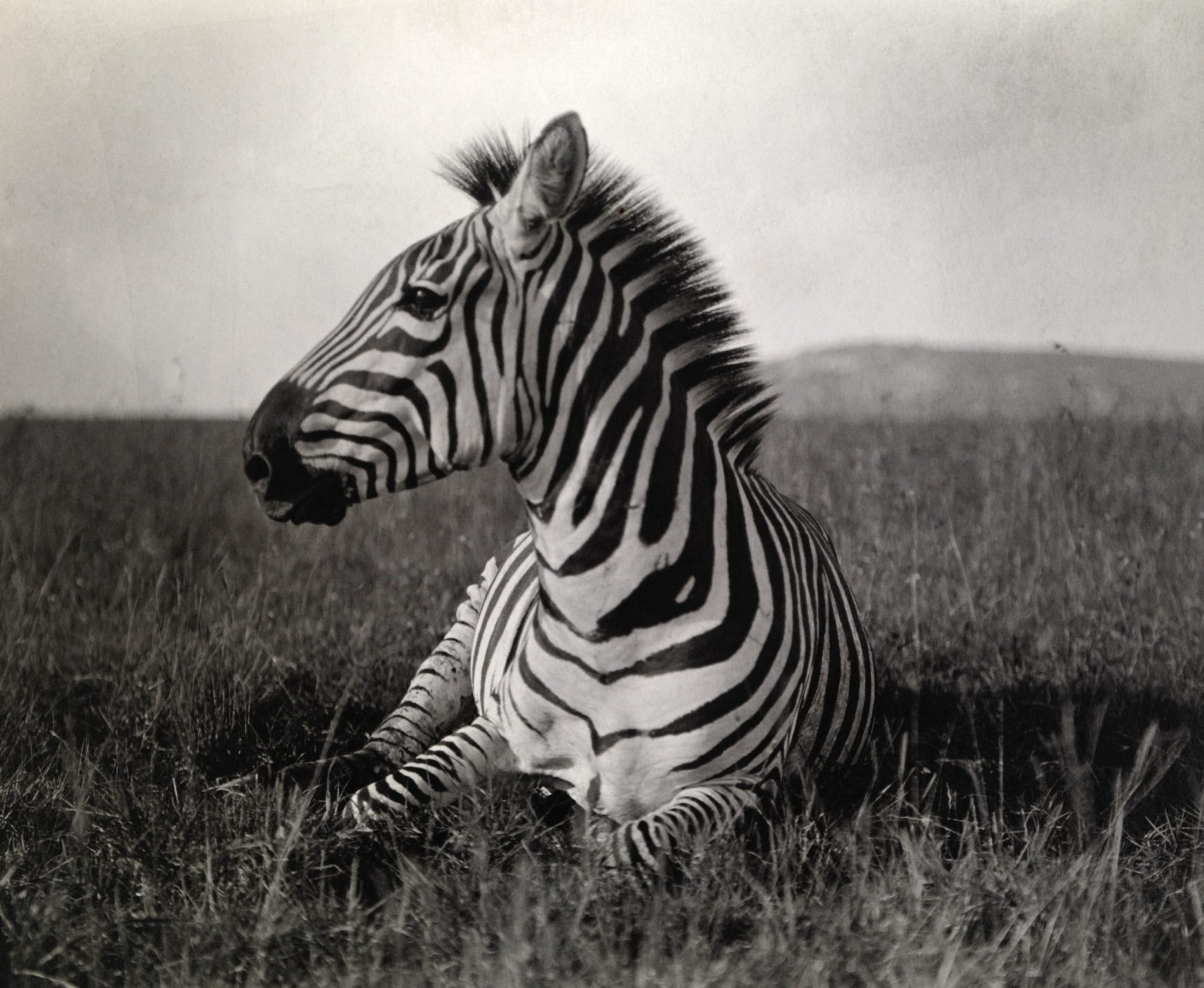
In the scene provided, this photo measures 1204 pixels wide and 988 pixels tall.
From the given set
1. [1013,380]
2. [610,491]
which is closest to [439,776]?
[610,491]

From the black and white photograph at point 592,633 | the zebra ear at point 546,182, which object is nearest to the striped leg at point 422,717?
the black and white photograph at point 592,633

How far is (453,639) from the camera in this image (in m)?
4.00

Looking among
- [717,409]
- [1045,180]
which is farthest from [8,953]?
[1045,180]

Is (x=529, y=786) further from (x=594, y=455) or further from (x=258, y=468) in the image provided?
(x=258, y=468)

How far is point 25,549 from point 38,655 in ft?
4.16

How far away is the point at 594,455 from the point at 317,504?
0.66m

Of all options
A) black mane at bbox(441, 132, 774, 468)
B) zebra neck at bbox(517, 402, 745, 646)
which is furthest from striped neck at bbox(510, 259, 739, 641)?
black mane at bbox(441, 132, 774, 468)

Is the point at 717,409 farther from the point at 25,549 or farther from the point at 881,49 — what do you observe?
the point at 25,549

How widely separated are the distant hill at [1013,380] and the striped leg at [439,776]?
1773mm

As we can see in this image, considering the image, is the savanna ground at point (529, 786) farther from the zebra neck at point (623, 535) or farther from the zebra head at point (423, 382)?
the zebra head at point (423, 382)

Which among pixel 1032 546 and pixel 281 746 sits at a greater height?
pixel 1032 546

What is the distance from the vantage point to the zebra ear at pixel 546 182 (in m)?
2.47

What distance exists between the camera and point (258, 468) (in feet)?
8.38

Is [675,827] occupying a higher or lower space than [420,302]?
lower
